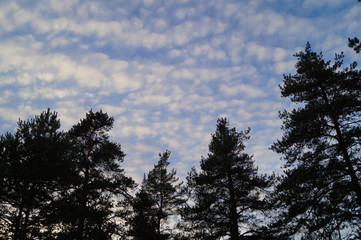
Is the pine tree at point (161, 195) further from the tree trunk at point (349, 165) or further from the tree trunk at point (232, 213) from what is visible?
the tree trunk at point (349, 165)

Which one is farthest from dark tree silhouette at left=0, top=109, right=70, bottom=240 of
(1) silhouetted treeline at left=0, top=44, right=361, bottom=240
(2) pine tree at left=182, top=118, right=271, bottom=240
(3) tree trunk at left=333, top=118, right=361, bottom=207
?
(3) tree trunk at left=333, top=118, right=361, bottom=207

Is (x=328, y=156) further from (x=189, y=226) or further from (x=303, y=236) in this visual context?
(x=189, y=226)

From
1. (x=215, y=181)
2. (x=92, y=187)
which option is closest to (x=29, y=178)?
(x=92, y=187)

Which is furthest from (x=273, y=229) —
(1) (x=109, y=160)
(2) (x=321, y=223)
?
(1) (x=109, y=160)

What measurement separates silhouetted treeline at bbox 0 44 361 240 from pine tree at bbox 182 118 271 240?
0.07m

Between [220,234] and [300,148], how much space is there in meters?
7.59

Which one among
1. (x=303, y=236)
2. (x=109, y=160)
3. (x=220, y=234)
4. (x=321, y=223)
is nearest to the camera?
(x=321, y=223)

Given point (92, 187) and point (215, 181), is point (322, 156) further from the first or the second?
point (92, 187)

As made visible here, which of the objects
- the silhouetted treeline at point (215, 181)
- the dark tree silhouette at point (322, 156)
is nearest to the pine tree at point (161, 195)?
the silhouetted treeline at point (215, 181)

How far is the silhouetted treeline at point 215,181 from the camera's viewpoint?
11.9m

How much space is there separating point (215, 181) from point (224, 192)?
3.15ft

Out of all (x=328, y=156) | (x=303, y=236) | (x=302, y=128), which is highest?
(x=302, y=128)

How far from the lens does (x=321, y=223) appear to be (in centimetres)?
1099

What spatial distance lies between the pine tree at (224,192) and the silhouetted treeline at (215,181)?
0.07 meters
